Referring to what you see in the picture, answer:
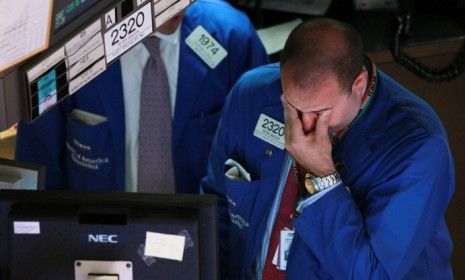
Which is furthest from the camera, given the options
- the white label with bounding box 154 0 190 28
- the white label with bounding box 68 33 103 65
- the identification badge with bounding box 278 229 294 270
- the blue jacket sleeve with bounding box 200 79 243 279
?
the blue jacket sleeve with bounding box 200 79 243 279

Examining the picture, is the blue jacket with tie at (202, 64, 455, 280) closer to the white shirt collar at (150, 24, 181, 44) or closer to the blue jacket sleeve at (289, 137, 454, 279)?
the blue jacket sleeve at (289, 137, 454, 279)

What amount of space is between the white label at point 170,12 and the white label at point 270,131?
0.61 m

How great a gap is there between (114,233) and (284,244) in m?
0.56

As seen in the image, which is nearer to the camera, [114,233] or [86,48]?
[86,48]

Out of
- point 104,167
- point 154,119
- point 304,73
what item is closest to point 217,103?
point 154,119

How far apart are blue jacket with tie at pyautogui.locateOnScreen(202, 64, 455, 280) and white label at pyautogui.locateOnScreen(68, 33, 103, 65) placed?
0.69m

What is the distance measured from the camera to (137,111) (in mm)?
2277

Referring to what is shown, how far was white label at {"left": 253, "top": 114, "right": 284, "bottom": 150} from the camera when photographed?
6.39ft

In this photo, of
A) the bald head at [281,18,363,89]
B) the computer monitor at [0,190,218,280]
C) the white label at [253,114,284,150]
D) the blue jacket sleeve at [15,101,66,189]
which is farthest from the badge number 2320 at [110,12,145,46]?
the blue jacket sleeve at [15,101,66,189]

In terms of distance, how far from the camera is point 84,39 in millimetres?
1247

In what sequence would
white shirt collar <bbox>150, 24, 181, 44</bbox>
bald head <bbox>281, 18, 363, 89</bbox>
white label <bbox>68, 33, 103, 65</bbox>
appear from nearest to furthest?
white label <bbox>68, 33, 103, 65</bbox> → bald head <bbox>281, 18, 363, 89</bbox> → white shirt collar <bbox>150, 24, 181, 44</bbox>

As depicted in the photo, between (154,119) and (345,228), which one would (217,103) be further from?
(345,228)

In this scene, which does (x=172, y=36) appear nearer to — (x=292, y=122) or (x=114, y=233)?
(x=292, y=122)

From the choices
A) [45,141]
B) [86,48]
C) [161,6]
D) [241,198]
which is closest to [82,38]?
[86,48]
